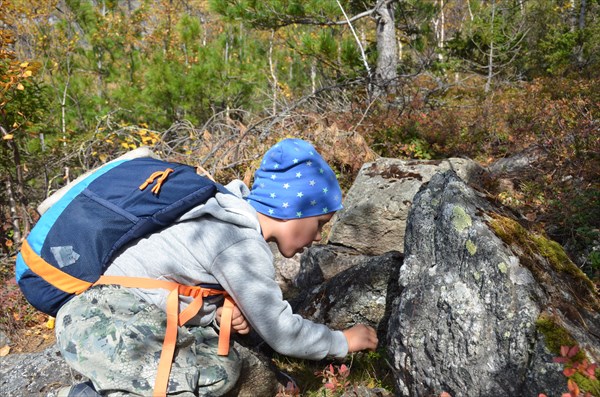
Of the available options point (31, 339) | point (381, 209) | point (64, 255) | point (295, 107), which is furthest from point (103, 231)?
point (295, 107)

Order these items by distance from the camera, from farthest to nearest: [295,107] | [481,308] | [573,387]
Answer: [295,107]
[481,308]
[573,387]

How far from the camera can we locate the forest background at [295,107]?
518 cm

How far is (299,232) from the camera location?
2350 mm

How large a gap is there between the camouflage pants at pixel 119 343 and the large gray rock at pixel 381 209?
9.18 ft

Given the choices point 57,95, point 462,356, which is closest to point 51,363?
point 462,356

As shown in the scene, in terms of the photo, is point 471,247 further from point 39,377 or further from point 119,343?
point 39,377

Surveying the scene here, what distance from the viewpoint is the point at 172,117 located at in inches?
390

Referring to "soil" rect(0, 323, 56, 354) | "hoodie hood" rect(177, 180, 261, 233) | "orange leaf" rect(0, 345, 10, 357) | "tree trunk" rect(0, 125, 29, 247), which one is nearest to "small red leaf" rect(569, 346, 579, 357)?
"hoodie hood" rect(177, 180, 261, 233)

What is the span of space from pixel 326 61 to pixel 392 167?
17.2 ft

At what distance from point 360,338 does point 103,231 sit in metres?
1.37

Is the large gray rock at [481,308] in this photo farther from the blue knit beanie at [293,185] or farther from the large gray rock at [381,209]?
the large gray rock at [381,209]

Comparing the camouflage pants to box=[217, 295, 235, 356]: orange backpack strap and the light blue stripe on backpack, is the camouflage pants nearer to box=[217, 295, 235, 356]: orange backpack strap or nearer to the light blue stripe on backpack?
box=[217, 295, 235, 356]: orange backpack strap

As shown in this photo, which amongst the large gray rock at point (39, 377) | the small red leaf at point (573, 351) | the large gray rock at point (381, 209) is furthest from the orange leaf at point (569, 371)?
the large gray rock at point (381, 209)

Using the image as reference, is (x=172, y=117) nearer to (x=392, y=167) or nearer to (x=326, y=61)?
(x=326, y=61)
